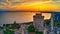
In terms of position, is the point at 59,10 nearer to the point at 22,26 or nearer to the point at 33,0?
the point at 33,0

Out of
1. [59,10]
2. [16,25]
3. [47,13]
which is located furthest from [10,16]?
[59,10]

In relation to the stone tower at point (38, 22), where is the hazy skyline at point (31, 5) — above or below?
above

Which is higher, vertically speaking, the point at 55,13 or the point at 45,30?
the point at 55,13

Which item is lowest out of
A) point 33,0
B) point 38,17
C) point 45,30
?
point 45,30

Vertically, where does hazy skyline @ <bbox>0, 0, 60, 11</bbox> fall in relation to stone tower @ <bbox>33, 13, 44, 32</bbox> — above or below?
above

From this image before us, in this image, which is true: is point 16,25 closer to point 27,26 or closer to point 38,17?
point 27,26

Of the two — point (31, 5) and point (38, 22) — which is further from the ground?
point (31, 5)
